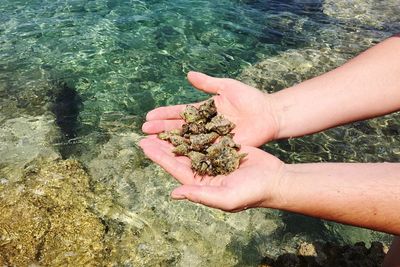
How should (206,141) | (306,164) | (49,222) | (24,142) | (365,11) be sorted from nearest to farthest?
(306,164) → (206,141) → (49,222) → (24,142) → (365,11)

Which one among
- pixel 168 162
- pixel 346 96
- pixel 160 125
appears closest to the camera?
pixel 168 162

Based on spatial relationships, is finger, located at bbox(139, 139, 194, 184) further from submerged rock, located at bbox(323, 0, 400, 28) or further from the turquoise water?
submerged rock, located at bbox(323, 0, 400, 28)

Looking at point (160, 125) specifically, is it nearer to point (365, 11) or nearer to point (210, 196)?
point (210, 196)

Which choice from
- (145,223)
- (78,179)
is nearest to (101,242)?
(145,223)

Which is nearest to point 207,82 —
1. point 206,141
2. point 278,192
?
point 206,141

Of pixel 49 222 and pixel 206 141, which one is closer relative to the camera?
pixel 206 141

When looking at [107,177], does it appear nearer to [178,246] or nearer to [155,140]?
[178,246]

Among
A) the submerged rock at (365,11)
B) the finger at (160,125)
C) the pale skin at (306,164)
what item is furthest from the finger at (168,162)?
the submerged rock at (365,11)
